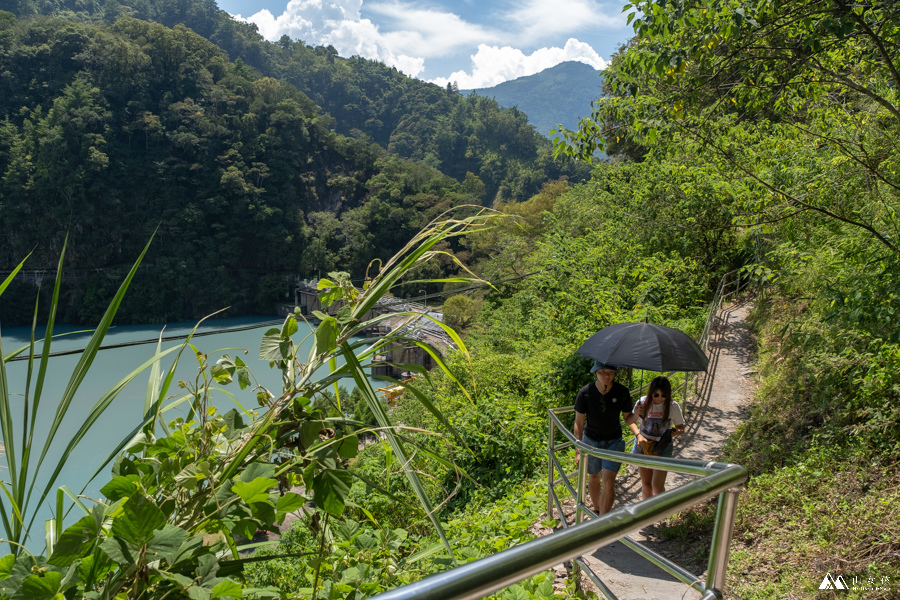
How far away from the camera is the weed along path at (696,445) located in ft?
8.70

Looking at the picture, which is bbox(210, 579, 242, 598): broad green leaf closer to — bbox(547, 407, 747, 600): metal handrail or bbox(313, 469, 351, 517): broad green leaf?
bbox(313, 469, 351, 517): broad green leaf

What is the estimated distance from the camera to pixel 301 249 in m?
51.9

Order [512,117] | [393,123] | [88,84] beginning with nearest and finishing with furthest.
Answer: [88,84]
[512,117]
[393,123]

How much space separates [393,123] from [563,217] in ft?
301

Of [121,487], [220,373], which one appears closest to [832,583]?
[220,373]

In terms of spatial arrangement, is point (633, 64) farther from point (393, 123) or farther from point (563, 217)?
point (393, 123)

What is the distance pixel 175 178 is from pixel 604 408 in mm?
54102

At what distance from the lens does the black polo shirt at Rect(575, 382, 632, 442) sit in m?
3.21

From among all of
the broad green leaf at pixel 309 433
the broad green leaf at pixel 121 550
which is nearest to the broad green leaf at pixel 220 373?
the broad green leaf at pixel 309 433

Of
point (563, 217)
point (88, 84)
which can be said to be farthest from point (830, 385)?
point (88, 84)

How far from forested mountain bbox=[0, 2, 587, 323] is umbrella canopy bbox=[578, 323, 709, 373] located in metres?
44.1

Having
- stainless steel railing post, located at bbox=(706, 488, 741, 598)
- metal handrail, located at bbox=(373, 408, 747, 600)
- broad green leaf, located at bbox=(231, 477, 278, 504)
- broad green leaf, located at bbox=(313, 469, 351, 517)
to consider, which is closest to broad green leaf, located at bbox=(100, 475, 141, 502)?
broad green leaf, located at bbox=(231, 477, 278, 504)

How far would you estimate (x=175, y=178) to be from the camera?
4975 cm

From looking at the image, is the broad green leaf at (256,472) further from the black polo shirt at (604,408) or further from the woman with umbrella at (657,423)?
the woman with umbrella at (657,423)
